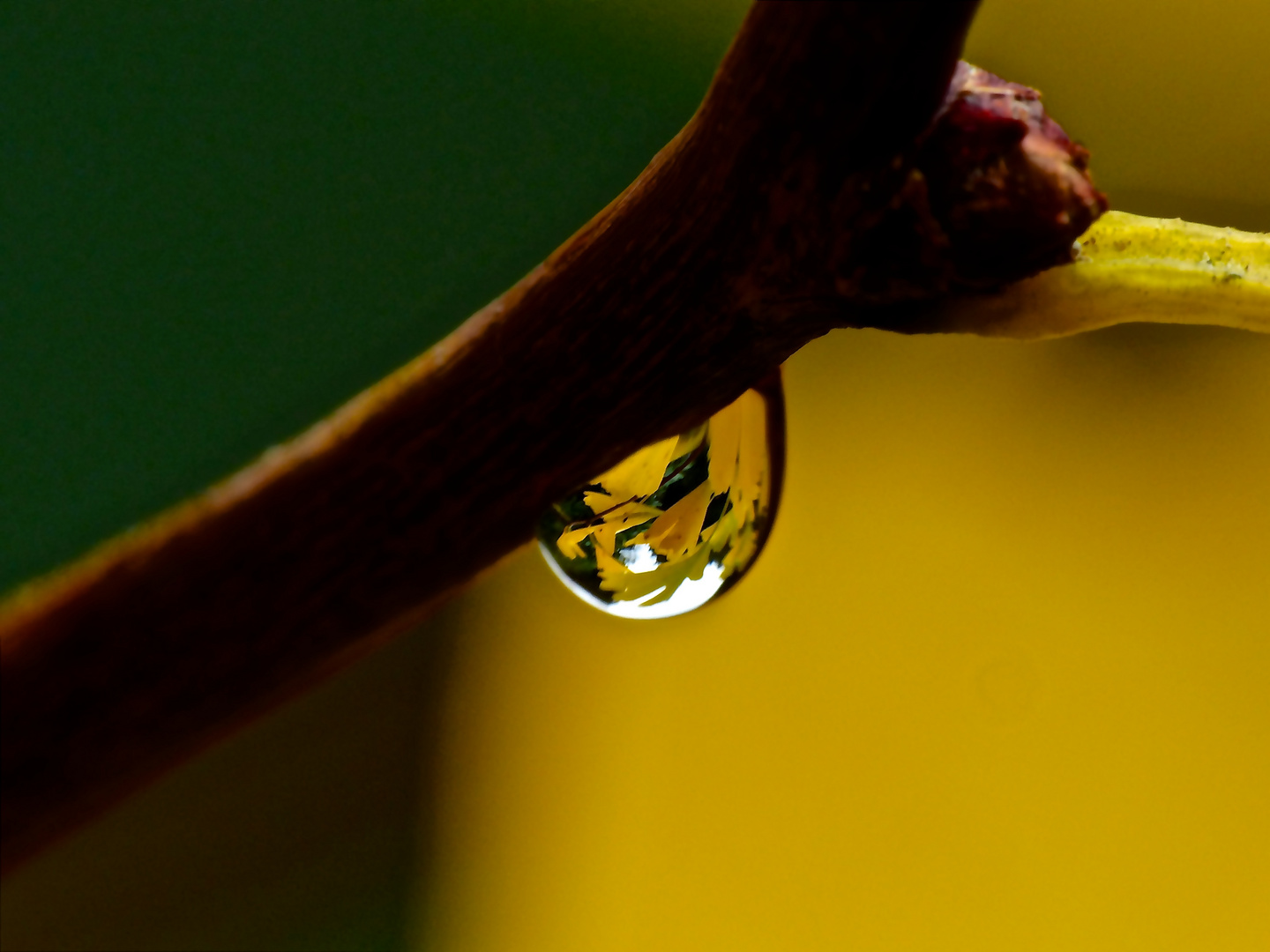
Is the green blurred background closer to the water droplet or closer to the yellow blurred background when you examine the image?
the yellow blurred background

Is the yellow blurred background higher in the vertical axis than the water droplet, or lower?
higher

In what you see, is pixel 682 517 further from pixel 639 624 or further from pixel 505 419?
pixel 639 624

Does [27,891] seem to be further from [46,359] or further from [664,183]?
[664,183]

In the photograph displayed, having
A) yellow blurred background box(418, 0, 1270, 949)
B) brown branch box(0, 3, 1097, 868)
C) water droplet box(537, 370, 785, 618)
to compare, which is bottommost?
brown branch box(0, 3, 1097, 868)

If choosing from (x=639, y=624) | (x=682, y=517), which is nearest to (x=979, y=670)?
(x=639, y=624)

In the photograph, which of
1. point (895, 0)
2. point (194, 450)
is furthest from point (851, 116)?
point (194, 450)

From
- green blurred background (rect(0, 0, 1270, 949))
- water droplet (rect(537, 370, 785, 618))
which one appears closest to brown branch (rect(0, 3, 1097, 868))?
water droplet (rect(537, 370, 785, 618))
